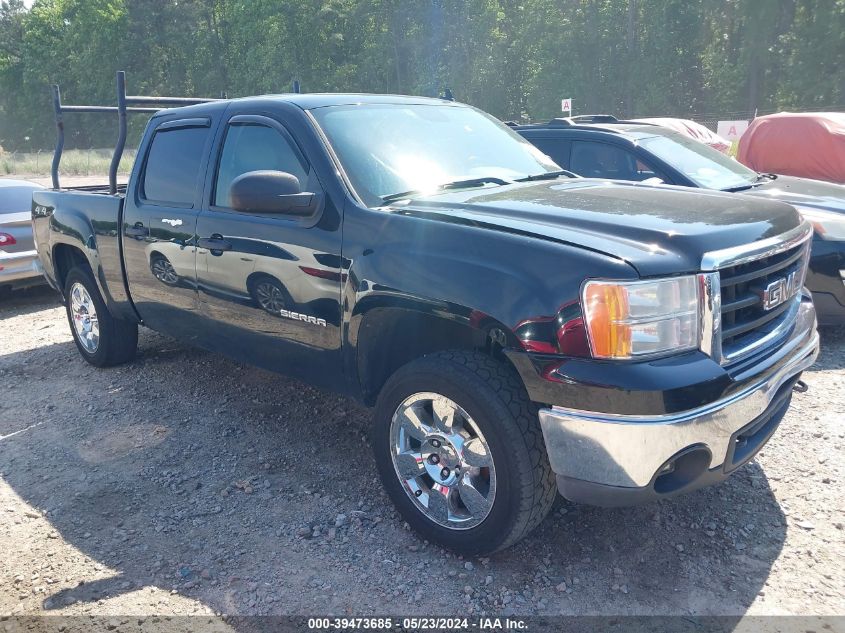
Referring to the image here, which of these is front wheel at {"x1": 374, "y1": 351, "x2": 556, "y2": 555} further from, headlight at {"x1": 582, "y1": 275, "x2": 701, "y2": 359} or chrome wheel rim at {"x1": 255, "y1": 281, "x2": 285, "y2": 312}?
chrome wheel rim at {"x1": 255, "y1": 281, "x2": 285, "y2": 312}

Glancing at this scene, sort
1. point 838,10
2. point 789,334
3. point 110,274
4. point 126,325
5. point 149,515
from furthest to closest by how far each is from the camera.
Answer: point 838,10 → point 126,325 → point 110,274 → point 149,515 → point 789,334

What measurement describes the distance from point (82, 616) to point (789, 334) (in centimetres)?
A: 310

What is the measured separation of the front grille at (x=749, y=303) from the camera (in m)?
2.72

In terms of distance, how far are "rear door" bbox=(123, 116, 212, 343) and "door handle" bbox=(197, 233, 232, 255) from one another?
106 millimetres

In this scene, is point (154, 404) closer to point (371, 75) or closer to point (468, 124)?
point (468, 124)

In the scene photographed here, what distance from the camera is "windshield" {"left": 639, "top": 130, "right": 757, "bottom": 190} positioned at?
6090mm

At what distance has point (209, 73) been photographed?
62.9 metres

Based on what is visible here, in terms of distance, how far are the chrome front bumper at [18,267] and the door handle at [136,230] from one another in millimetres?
3560

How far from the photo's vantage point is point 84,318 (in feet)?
18.9

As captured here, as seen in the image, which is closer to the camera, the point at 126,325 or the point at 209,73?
the point at 126,325

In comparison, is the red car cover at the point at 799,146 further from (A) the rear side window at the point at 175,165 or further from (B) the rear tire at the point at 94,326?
(B) the rear tire at the point at 94,326

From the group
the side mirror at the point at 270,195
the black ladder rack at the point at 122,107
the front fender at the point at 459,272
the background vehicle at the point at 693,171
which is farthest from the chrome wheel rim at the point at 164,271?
the background vehicle at the point at 693,171

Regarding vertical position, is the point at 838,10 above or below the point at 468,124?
above

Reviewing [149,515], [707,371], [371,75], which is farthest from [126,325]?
[371,75]
